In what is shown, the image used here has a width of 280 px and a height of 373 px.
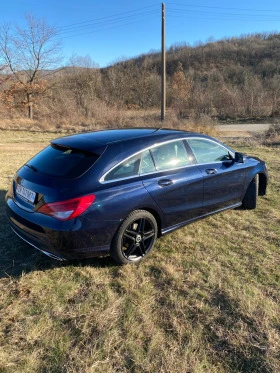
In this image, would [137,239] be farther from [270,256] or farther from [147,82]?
[147,82]

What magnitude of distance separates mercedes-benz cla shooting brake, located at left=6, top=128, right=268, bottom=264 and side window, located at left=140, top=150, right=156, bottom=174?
12 mm

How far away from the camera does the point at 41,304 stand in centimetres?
268

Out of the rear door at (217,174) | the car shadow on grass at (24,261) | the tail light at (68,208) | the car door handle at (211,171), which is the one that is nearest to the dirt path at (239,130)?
the rear door at (217,174)

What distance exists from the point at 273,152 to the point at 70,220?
385 inches

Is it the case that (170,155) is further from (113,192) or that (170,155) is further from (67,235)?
(67,235)

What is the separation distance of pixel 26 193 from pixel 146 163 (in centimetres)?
138

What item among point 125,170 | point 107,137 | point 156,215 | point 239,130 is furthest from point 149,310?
point 239,130

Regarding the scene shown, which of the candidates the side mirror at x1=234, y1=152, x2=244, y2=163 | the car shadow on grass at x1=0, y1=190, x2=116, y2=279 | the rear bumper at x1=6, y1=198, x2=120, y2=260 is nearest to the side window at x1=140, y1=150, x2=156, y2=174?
the rear bumper at x1=6, y1=198, x2=120, y2=260

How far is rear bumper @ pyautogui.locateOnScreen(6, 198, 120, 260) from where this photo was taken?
9.14 feet

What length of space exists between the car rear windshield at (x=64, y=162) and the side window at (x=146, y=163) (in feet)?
1.88

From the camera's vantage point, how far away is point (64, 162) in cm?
318

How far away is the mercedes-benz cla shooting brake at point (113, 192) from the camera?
2836 millimetres

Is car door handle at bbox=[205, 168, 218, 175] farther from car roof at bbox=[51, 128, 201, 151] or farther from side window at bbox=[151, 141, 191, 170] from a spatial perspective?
car roof at bbox=[51, 128, 201, 151]

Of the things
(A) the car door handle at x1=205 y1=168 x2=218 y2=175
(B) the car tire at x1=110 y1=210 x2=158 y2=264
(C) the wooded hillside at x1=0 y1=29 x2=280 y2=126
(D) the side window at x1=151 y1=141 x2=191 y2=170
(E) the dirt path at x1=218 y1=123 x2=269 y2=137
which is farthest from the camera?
(C) the wooded hillside at x1=0 y1=29 x2=280 y2=126
